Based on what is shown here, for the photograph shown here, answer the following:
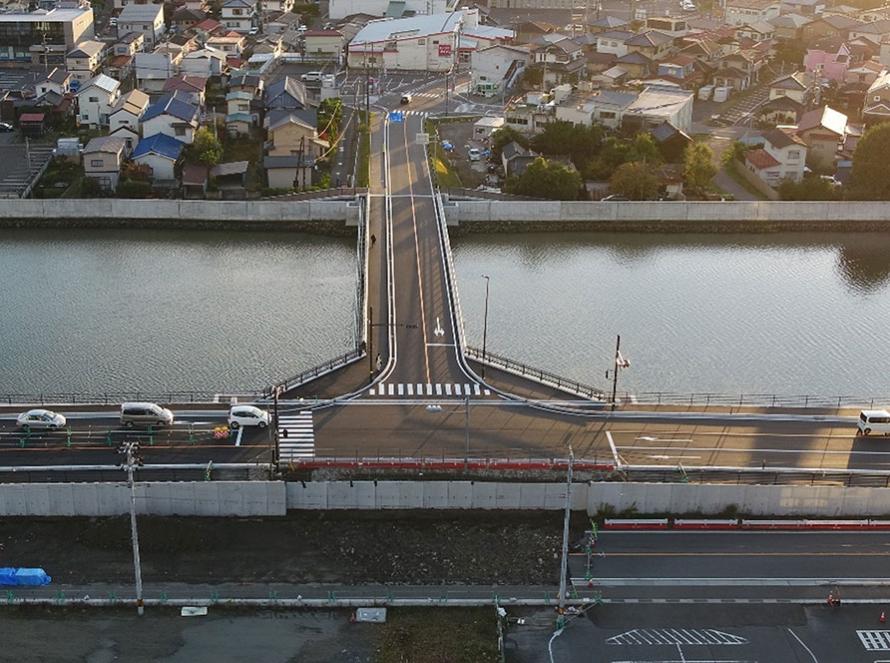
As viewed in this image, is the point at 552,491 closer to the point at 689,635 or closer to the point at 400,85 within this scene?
the point at 689,635

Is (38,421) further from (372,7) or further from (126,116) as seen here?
(372,7)

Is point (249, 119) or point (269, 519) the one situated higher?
point (249, 119)

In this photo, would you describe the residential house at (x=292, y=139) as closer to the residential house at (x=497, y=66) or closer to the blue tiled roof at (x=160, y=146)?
the blue tiled roof at (x=160, y=146)

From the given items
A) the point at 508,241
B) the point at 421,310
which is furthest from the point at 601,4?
the point at 421,310

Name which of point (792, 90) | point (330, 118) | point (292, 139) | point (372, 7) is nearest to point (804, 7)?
point (792, 90)

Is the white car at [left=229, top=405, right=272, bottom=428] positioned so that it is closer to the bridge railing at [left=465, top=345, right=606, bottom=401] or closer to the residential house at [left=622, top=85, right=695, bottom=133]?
the bridge railing at [left=465, top=345, right=606, bottom=401]

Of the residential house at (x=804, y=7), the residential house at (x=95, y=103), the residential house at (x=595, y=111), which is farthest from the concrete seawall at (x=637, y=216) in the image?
the residential house at (x=804, y=7)
